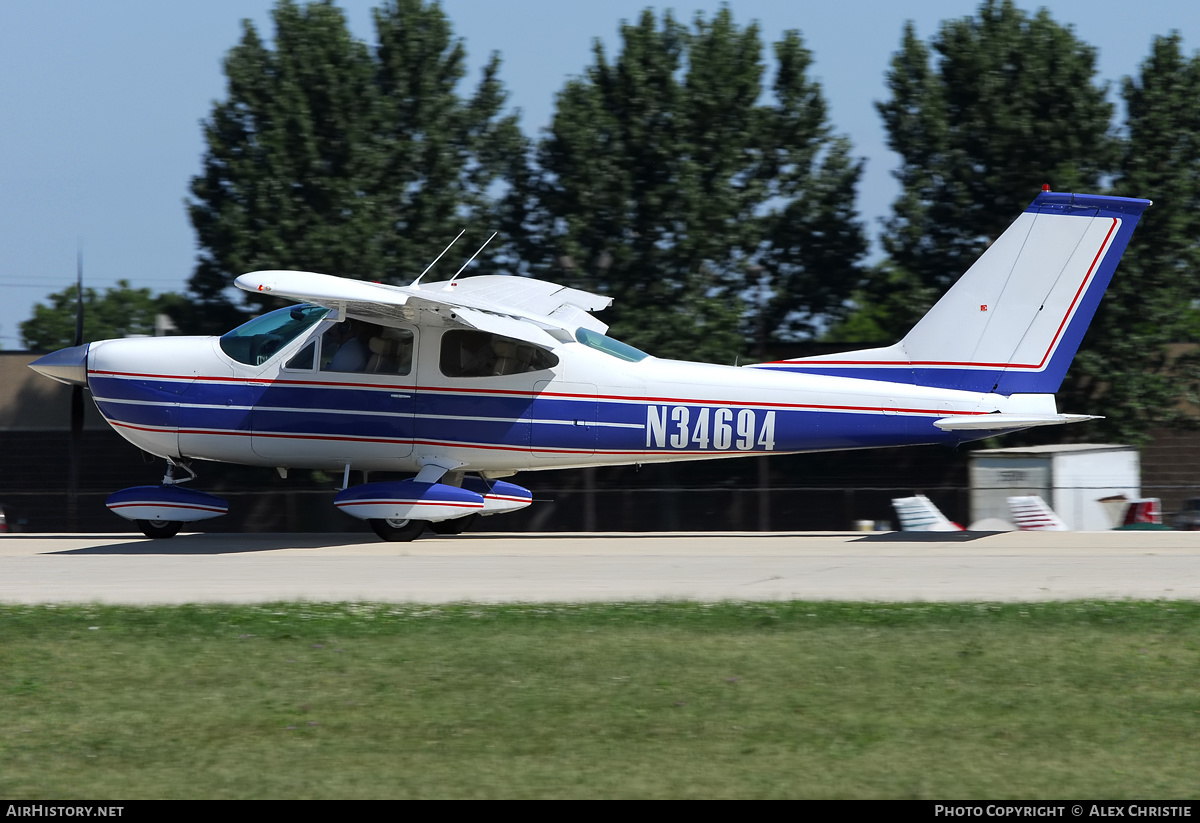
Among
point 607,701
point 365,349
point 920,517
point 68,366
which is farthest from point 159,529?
A: point 920,517

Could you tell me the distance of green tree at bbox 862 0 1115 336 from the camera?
22.0m

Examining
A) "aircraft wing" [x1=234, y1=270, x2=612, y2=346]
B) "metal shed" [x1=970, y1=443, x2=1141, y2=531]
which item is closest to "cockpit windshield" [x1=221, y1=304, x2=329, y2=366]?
"aircraft wing" [x1=234, y1=270, x2=612, y2=346]

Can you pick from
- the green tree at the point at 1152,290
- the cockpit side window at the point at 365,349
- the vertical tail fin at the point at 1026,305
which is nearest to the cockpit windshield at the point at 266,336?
the cockpit side window at the point at 365,349

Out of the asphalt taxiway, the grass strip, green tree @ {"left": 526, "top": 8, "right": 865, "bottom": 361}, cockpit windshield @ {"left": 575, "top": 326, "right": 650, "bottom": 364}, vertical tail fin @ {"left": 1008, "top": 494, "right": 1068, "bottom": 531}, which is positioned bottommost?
the grass strip

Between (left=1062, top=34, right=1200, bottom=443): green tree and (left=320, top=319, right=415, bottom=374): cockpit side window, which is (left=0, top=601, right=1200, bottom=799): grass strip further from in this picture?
(left=1062, top=34, right=1200, bottom=443): green tree

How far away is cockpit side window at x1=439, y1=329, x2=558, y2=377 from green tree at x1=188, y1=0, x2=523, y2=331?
7.72m

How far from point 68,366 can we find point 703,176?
480 inches

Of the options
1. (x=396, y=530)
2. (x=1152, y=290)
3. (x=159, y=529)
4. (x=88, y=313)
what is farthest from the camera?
(x=88, y=313)

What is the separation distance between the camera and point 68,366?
1455 cm

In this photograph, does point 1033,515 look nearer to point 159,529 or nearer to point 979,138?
point 979,138

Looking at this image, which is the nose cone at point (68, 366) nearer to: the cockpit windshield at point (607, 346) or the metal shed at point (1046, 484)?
the cockpit windshield at point (607, 346)

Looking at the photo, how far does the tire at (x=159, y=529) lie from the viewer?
14898 millimetres

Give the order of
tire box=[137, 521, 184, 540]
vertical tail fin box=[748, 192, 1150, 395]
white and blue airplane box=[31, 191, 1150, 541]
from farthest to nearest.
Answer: tire box=[137, 521, 184, 540], white and blue airplane box=[31, 191, 1150, 541], vertical tail fin box=[748, 192, 1150, 395]

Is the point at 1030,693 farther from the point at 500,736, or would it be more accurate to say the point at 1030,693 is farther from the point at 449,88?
the point at 449,88
